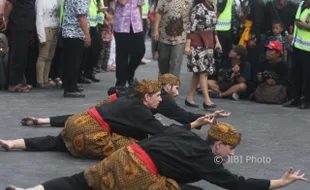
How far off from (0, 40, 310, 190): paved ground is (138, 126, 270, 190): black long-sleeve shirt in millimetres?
996

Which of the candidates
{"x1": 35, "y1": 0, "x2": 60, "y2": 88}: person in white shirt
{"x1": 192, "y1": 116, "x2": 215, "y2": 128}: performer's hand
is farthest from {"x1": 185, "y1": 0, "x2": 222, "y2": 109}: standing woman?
{"x1": 192, "y1": 116, "x2": 215, "y2": 128}: performer's hand

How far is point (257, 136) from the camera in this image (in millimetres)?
8539

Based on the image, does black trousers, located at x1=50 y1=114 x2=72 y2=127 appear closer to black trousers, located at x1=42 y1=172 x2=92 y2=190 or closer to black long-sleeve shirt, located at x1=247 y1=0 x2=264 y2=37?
black trousers, located at x1=42 y1=172 x2=92 y2=190

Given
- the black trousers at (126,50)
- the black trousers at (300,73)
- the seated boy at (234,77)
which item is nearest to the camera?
the black trousers at (300,73)

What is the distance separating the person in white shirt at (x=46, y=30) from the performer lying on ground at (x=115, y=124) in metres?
4.27

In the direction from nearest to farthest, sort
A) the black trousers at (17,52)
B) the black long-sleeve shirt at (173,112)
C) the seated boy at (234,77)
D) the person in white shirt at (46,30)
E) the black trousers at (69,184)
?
1. the black trousers at (69,184)
2. the black long-sleeve shirt at (173,112)
3. the black trousers at (17,52)
4. the person in white shirt at (46,30)
5. the seated boy at (234,77)

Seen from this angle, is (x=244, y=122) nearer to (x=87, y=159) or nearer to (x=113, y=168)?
(x=87, y=159)

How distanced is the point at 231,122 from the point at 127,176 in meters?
4.15

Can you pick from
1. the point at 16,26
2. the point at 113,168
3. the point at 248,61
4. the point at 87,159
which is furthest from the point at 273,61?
the point at 113,168

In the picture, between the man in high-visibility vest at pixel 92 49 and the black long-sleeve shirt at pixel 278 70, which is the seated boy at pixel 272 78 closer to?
the black long-sleeve shirt at pixel 278 70

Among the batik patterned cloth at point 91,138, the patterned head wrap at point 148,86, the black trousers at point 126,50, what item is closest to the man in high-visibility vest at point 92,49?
the black trousers at point 126,50

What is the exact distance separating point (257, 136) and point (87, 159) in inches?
91.4

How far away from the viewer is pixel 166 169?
5.40 metres

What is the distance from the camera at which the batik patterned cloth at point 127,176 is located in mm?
5336
